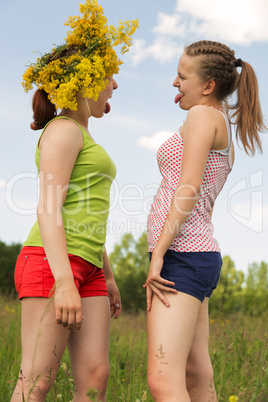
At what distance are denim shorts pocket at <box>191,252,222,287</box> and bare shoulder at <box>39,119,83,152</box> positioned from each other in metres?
0.84

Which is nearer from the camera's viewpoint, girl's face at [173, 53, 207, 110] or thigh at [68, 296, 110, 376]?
thigh at [68, 296, 110, 376]

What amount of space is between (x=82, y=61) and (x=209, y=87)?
0.73 meters

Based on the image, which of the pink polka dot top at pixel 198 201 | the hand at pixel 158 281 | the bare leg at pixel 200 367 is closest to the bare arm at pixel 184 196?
the hand at pixel 158 281

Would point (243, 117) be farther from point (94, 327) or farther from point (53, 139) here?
point (94, 327)

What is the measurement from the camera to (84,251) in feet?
7.88

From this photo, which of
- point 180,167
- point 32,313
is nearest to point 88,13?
point 180,167

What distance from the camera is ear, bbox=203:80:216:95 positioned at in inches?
101

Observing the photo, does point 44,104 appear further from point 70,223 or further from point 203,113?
point 203,113

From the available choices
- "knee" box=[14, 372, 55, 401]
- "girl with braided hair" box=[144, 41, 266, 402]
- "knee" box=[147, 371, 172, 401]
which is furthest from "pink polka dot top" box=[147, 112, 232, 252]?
"knee" box=[14, 372, 55, 401]

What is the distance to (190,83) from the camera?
2.59 meters

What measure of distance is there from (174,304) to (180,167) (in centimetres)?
71

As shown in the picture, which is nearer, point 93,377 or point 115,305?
point 93,377

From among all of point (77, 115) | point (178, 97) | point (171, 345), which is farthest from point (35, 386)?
point (178, 97)

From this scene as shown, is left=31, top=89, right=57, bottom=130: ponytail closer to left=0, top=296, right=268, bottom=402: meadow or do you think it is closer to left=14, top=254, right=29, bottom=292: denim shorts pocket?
left=14, top=254, right=29, bottom=292: denim shorts pocket
